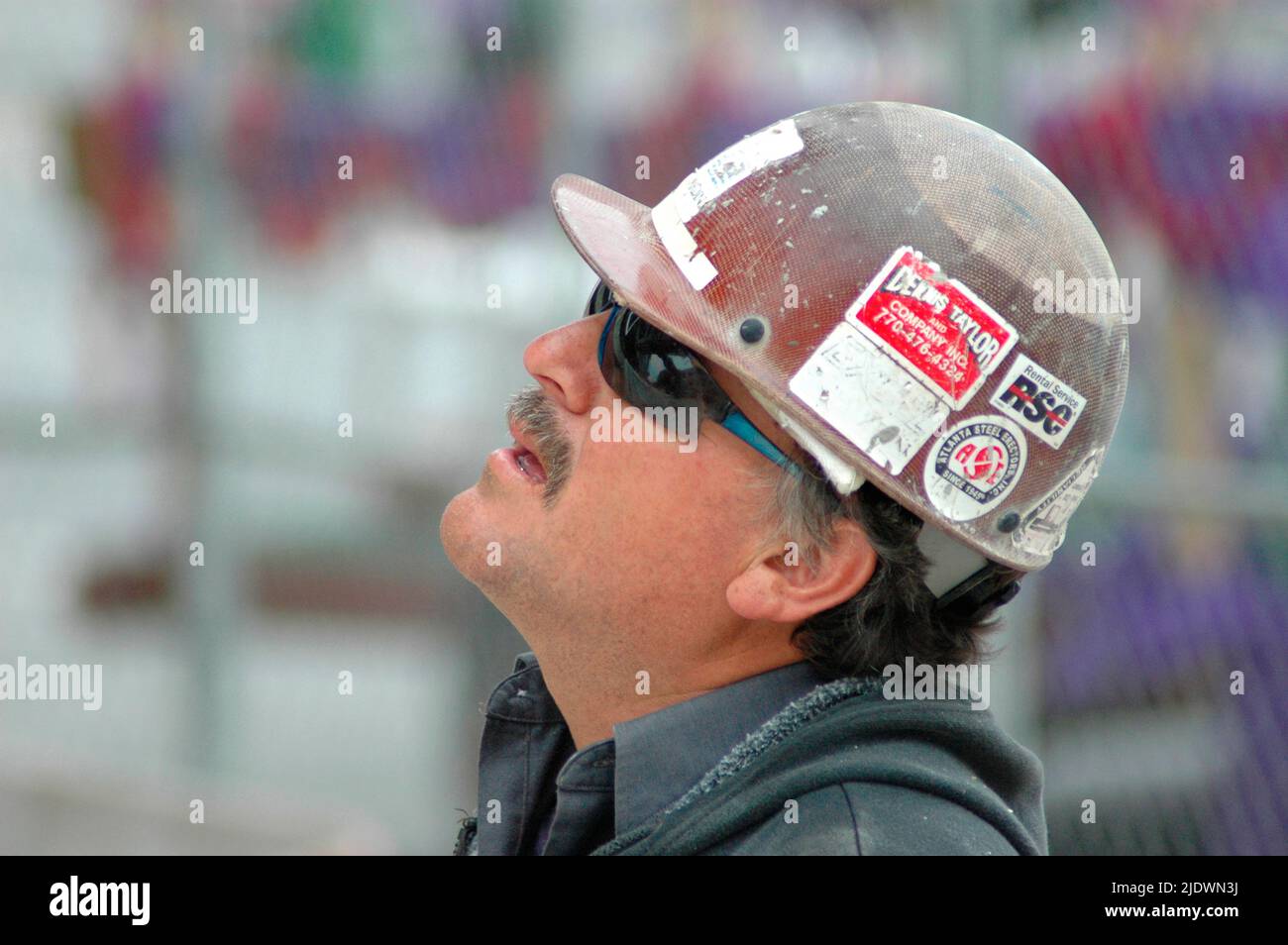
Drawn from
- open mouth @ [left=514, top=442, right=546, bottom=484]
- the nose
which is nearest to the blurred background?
the nose

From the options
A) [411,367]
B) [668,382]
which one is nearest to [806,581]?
[668,382]

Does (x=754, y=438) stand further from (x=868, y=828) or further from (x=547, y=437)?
(x=868, y=828)

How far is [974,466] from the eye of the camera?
1.89 metres

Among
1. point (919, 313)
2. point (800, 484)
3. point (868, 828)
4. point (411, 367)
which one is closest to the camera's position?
point (868, 828)

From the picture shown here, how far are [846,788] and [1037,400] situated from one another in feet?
1.77

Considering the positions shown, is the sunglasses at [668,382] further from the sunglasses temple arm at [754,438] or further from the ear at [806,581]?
the ear at [806,581]

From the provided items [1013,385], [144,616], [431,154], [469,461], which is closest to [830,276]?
[1013,385]

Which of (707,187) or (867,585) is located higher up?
(707,187)

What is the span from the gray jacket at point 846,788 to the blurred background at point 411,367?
5.01 feet

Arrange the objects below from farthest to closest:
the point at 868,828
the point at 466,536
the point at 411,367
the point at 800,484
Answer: the point at 411,367 → the point at 466,536 → the point at 800,484 → the point at 868,828

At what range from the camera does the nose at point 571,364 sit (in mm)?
2078

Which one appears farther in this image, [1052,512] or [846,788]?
[1052,512]

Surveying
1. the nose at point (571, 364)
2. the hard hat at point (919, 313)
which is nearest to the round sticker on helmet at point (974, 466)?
the hard hat at point (919, 313)

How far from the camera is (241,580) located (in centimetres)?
455
